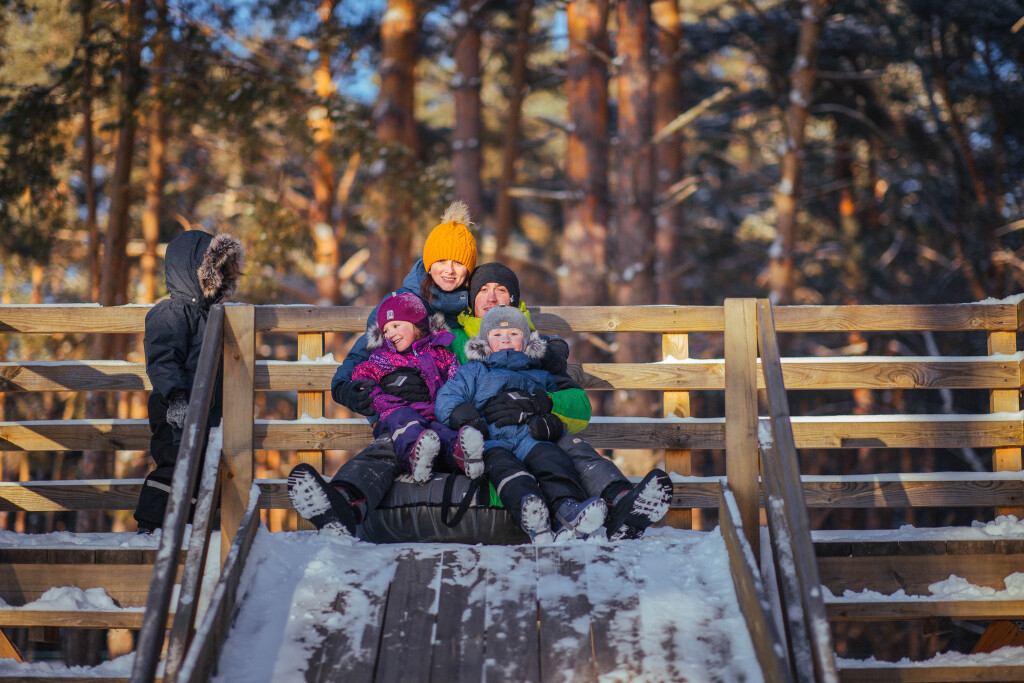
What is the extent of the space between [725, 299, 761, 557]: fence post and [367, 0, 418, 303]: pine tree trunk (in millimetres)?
8857

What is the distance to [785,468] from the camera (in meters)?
3.27

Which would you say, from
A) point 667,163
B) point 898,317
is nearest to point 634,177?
point 667,163

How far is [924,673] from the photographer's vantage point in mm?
4070

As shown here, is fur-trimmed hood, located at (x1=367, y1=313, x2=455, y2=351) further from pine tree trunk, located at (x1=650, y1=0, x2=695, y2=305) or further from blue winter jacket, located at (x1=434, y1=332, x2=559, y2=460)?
pine tree trunk, located at (x1=650, y1=0, x2=695, y2=305)

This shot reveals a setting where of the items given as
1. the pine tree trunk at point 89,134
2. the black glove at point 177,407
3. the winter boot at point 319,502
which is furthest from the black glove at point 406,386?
the pine tree trunk at point 89,134

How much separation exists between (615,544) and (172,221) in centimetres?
1553

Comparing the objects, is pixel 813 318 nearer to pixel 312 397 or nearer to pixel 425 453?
pixel 425 453

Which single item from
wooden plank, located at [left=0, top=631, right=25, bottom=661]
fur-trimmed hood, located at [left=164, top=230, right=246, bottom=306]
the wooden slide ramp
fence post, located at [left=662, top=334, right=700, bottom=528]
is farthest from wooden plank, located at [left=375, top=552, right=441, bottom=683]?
wooden plank, located at [left=0, top=631, right=25, bottom=661]

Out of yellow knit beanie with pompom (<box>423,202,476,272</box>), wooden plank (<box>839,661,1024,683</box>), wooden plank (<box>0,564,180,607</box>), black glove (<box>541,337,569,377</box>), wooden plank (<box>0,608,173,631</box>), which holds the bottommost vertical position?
wooden plank (<box>839,661,1024,683</box>)

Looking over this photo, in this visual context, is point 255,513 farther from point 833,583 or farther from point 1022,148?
point 1022,148

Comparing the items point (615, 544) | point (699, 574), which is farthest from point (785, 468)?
point (615, 544)

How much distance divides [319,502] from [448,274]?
177cm

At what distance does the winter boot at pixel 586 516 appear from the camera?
3821 mm

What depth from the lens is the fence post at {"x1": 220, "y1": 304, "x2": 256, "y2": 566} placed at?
158 inches
